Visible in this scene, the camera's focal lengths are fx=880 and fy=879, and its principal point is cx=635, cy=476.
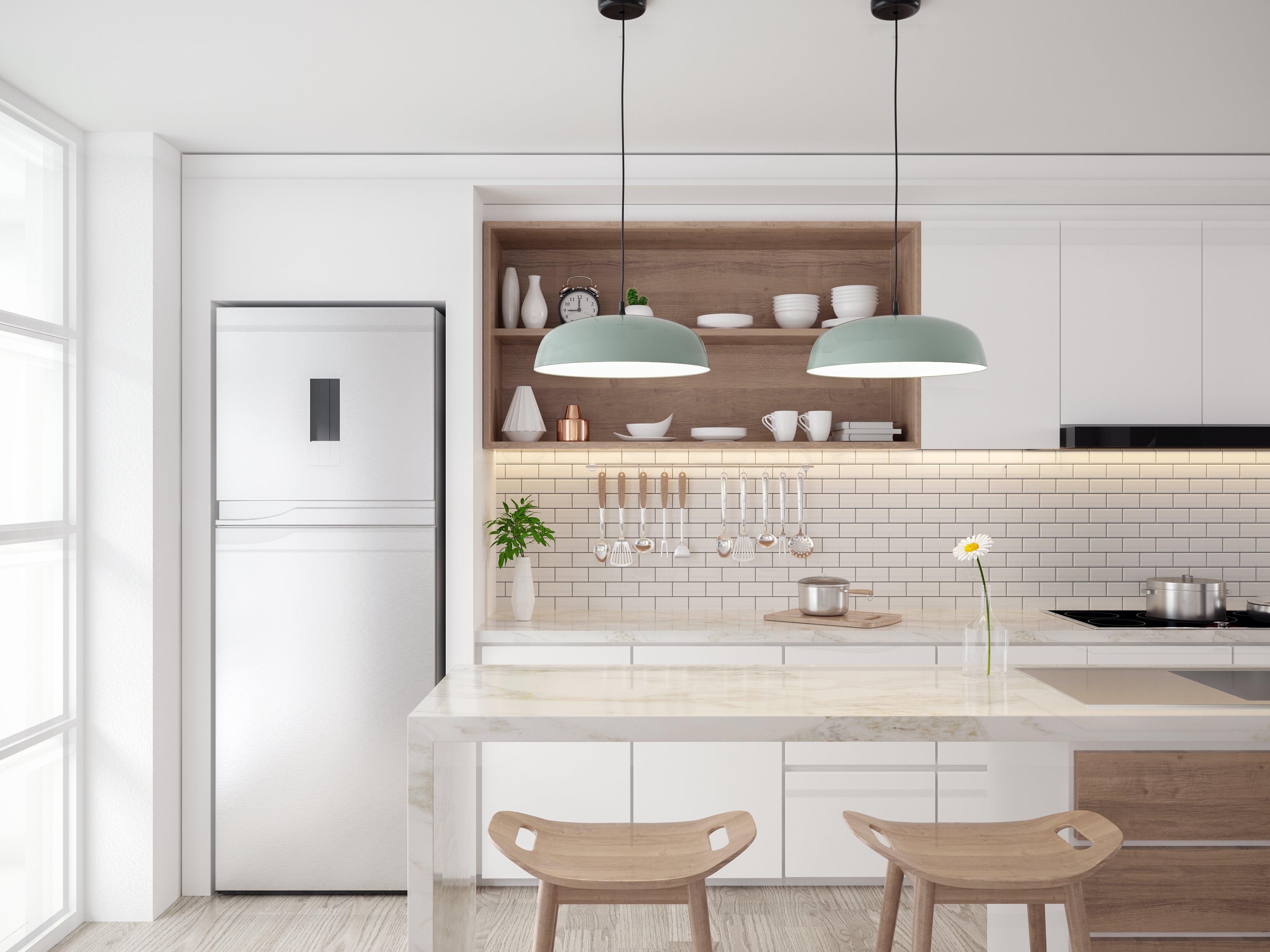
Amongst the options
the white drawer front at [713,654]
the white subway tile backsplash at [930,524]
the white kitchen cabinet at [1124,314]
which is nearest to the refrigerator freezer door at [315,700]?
the white subway tile backsplash at [930,524]

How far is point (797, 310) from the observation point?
3.52 meters

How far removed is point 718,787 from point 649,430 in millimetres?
1386

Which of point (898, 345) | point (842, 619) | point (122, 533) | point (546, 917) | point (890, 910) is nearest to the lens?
point (546, 917)

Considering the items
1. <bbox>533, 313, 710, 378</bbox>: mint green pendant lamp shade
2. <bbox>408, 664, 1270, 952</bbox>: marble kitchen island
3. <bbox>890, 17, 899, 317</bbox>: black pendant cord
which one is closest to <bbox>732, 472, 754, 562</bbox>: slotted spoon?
<bbox>890, 17, 899, 317</bbox>: black pendant cord

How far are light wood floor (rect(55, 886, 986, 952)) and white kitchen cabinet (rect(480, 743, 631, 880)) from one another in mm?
310

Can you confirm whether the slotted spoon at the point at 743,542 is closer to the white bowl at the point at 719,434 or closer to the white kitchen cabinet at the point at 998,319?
the white bowl at the point at 719,434

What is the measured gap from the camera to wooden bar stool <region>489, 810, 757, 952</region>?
173 centimetres

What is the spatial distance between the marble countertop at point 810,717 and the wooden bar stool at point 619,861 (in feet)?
0.73

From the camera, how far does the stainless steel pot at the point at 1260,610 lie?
10.8 ft

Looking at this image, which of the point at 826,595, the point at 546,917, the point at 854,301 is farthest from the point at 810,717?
the point at 854,301

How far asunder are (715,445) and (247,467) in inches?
68.3

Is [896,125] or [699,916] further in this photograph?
[896,125]

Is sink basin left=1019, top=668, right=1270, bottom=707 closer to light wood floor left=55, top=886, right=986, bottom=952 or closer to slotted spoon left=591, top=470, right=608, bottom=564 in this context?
light wood floor left=55, top=886, right=986, bottom=952

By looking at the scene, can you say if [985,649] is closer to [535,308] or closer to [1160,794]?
[1160,794]
